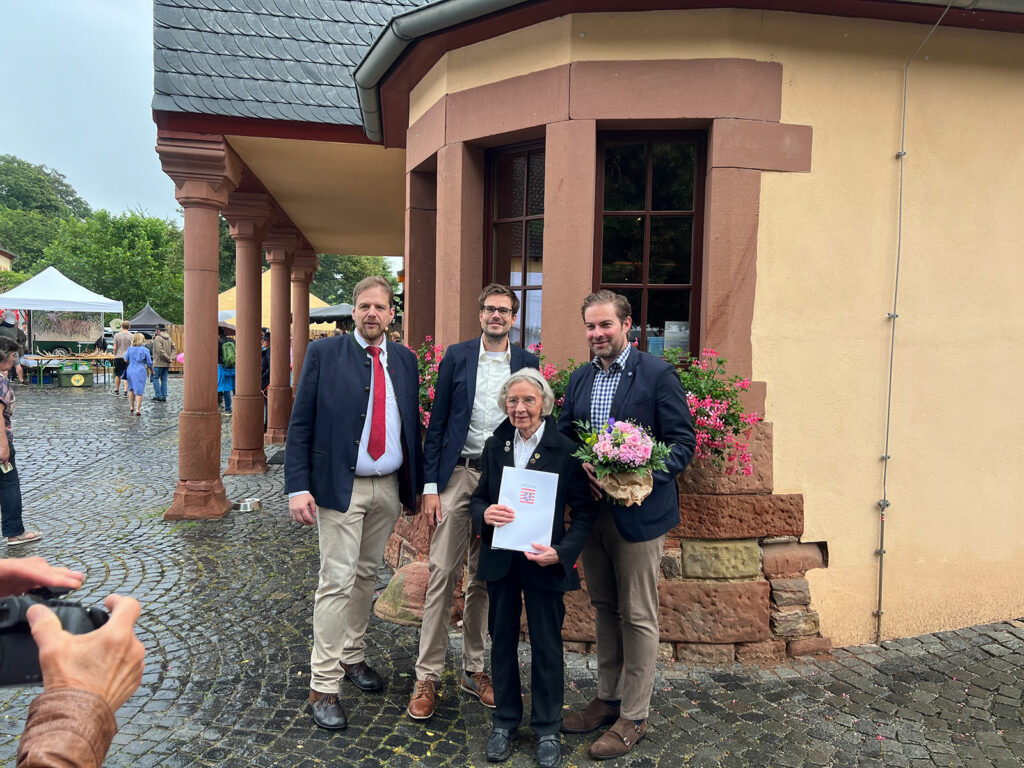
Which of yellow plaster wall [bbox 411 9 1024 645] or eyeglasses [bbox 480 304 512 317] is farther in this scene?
yellow plaster wall [bbox 411 9 1024 645]

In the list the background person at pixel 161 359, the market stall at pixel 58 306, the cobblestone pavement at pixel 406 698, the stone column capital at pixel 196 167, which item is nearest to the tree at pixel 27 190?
the market stall at pixel 58 306

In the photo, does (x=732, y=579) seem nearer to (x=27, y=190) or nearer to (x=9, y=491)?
(x=9, y=491)

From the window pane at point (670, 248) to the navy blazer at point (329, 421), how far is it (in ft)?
6.53

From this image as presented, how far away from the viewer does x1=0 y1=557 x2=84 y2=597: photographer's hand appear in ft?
5.11

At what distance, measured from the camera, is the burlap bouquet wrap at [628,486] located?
2979mm

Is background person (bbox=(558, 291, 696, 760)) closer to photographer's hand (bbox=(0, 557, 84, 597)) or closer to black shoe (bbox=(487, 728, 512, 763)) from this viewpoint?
black shoe (bbox=(487, 728, 512, 763))

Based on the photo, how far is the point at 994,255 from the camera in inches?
174

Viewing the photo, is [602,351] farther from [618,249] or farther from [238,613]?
[238,613]

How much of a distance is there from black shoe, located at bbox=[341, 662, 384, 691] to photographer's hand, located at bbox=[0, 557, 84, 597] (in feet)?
7.86

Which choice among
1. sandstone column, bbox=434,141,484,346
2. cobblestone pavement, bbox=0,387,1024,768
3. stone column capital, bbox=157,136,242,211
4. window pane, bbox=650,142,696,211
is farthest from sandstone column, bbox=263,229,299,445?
window pane, bbox=650,142,696,211

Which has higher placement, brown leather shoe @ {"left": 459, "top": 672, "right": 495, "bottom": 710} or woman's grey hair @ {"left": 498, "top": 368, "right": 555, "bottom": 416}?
woman's grey hair @ {"left": 498, "top": 368, "right": 555, "bottom": 416}

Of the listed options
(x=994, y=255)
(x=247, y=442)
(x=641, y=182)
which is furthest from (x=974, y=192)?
(x=247, y=442)

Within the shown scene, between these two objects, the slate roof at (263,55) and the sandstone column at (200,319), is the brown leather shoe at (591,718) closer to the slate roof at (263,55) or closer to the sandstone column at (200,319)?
the sandstone column at (200,319)

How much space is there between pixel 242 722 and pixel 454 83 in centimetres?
407
